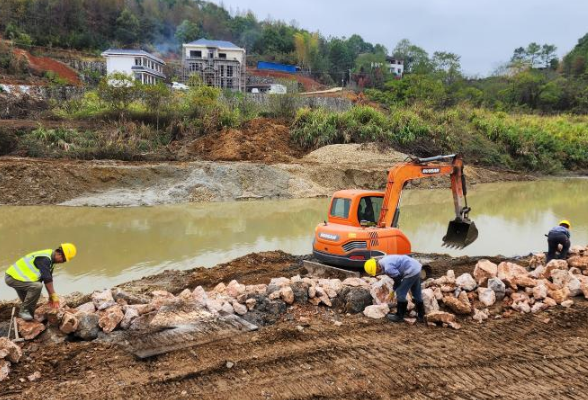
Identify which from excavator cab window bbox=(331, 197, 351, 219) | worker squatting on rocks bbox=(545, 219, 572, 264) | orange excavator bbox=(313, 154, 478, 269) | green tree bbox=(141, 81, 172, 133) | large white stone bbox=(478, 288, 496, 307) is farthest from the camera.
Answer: green tree bbox=(141, 81, 172, 133)

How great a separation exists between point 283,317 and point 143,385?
2.33 m

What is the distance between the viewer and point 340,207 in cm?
945

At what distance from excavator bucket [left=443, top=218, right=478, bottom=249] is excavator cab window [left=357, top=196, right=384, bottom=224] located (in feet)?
5.89

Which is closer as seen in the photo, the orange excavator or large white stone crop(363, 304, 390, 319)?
large white stone crop(363, 304, 390, 319)

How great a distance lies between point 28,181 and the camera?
18.6 meters

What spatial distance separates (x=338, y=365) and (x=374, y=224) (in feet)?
13.9

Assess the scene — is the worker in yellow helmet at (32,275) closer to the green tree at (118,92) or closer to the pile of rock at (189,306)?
the pile of rock at (189,306)

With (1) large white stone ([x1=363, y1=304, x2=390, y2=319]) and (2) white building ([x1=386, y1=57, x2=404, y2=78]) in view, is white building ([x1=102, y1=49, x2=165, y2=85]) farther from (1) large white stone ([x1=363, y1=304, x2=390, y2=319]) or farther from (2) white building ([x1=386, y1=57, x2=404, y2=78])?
(1) large white stone ([x1=363, y1=304, x2=390, y2=319])

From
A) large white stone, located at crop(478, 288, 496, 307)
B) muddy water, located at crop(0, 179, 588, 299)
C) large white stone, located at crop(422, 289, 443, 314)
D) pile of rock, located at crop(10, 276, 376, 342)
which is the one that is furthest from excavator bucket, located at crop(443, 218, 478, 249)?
large white stone, located at crop(422, 289, 443, 314)

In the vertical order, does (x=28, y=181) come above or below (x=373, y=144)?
below

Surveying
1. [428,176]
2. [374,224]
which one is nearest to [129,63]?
[428,176]

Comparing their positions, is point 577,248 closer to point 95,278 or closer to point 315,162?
point 95,278

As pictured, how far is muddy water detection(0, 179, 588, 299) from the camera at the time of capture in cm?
1125

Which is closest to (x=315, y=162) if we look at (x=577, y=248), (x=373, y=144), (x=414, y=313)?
(x=373, y=144)
